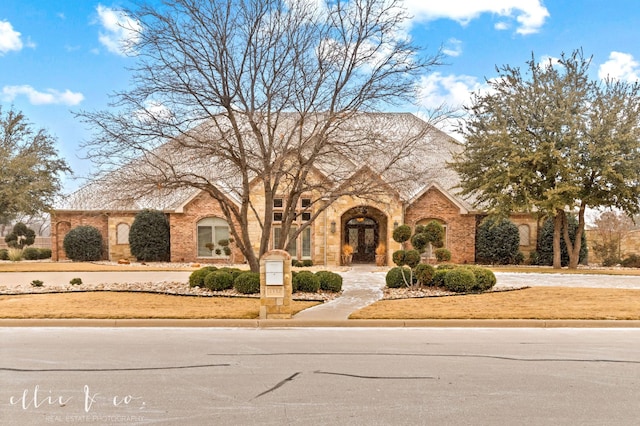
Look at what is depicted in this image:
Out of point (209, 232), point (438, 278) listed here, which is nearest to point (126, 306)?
point (438, 278)

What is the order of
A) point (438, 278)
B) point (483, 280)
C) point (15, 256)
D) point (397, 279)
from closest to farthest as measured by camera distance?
point (483, 280)
point (438, 278)
point (397, 279)
point (15, 256)

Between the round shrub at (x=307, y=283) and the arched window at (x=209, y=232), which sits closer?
the round shrub at (x=307, y=283)

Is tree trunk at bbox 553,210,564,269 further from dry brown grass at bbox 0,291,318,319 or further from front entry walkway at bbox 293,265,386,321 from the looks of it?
dry brown grass at bbox 0,291,318,319

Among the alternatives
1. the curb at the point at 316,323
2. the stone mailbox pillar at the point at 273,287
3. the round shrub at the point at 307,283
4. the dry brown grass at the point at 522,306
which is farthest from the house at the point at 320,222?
the curb at the point at 316,323

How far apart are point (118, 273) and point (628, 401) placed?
21.0 m

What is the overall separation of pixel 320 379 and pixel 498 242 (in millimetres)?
24696

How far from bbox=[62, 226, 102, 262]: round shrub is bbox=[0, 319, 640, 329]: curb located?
20647 mm

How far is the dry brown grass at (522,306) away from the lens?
11.9 meters

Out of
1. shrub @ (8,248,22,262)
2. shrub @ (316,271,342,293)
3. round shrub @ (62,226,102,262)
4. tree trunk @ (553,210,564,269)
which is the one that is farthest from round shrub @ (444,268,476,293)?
shrub @ (8,248,22,262)

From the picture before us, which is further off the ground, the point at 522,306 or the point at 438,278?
the point at 438,278

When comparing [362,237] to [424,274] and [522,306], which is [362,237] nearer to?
[424,274]

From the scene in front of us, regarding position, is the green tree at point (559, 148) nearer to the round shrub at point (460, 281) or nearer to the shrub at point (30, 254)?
the round shrub at point (460, 281)

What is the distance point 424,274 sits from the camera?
1698cm

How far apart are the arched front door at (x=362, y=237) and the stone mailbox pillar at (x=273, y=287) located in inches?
785
